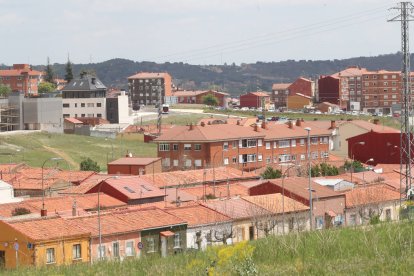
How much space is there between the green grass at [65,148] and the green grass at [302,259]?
57239mm

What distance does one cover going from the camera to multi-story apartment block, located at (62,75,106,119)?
A: 120625 mm

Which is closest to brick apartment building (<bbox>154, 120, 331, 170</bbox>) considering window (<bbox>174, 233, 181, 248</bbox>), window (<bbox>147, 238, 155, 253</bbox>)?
window (<bbox>174, 233, 181, 248</bbox>)

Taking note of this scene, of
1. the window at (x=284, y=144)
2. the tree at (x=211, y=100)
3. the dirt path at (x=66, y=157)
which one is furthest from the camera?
the tree at (x=211, y=100)

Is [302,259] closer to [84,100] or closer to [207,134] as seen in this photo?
[207,134]

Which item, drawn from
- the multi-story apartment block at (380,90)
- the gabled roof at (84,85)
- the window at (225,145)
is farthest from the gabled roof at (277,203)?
the multi-story apartment block at (380,90)

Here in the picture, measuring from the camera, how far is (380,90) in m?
163

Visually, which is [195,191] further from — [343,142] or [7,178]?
[343,142]

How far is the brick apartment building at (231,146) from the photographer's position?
71.6m

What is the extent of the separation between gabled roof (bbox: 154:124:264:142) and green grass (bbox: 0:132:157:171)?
252 inches

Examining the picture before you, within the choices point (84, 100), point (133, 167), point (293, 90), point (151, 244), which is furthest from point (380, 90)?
point (151, 244)

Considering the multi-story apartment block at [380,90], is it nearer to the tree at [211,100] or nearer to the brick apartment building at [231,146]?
the tree at [211,100]

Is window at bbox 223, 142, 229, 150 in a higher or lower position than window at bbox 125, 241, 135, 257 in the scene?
higher

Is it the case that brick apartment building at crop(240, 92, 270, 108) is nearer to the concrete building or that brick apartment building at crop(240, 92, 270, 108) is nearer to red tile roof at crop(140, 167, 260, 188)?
the concrete building

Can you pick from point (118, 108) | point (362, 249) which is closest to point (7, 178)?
point (362, 249)
